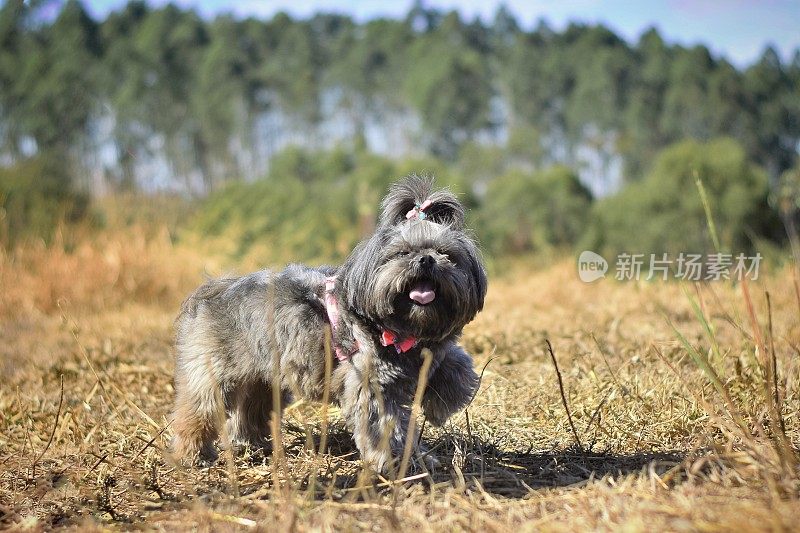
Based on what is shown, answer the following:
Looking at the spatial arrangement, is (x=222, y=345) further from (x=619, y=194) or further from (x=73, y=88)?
(x=73, y=88)

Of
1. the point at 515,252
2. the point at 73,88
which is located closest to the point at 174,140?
the point at 73,88

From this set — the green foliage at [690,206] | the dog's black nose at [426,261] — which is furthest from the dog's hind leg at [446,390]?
the green foliage at [690,206]

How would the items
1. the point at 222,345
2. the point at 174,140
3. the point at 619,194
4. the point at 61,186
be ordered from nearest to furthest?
the point at 222,345
the point at 61,186
the point at 619,194
the point at 174,140

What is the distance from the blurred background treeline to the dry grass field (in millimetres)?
1197

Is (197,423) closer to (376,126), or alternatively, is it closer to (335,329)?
(335,329)

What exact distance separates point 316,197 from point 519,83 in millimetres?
17304

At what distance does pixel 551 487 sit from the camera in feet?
10.9

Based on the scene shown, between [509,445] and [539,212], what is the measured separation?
647 inches

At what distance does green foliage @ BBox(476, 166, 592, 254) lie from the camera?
20.0 meters

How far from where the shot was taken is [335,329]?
12.5 ft

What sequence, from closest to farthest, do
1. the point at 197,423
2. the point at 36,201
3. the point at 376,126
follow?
the point at 197,423 → the point at 36,201 → the point at 376,126

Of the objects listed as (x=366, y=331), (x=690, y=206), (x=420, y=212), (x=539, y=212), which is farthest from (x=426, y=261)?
(x=539, y=212)

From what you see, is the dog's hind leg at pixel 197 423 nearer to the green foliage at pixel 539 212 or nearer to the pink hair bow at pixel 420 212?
the pink hair bow at pixel 420 212

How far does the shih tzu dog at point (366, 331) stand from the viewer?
3574mm
